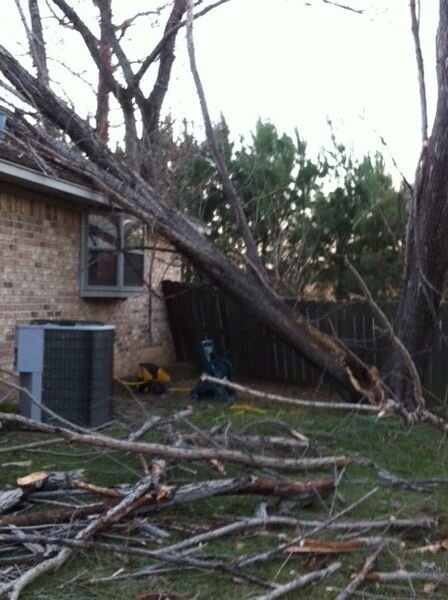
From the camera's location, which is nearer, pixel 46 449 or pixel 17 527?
pixel 17 527

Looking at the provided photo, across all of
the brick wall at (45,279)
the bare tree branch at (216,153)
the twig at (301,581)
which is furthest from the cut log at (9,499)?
the bare tree branch at (216,153)

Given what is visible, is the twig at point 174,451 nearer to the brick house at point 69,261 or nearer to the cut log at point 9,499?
the cut log at point 9,499

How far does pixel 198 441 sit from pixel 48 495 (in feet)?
5.19

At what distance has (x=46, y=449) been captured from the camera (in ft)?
28.8

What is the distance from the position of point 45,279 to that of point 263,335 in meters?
4.49

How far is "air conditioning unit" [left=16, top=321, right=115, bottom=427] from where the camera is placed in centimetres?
1043

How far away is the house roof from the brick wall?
13.2 inches

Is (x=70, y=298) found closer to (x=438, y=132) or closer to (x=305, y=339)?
(x=305, y=339)

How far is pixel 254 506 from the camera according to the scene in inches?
273

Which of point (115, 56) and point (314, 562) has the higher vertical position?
point (115, 56)

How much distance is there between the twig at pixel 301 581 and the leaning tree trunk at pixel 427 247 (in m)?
4.98

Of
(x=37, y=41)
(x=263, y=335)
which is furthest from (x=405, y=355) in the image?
(x=37, y=41)

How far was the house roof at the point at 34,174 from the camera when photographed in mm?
10825

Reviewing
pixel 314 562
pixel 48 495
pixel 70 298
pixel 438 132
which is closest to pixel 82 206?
pixel 70 298
